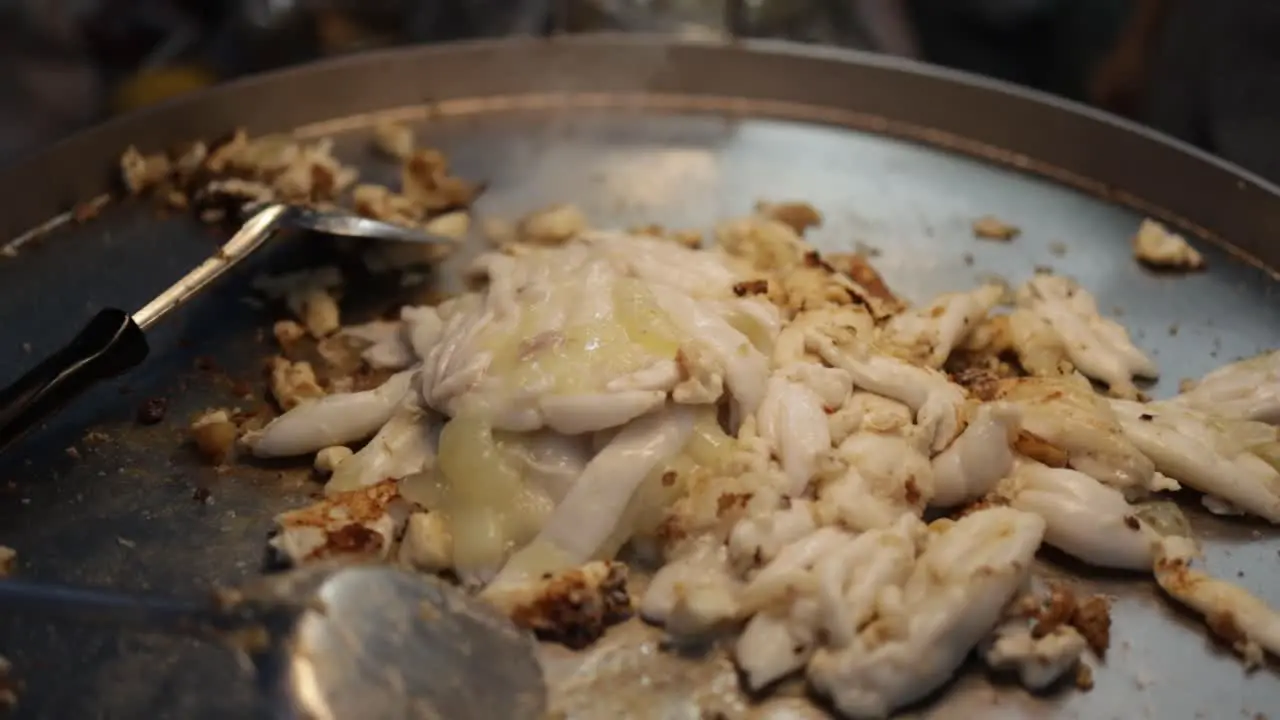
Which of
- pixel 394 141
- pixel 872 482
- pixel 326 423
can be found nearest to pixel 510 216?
pixel 394 141

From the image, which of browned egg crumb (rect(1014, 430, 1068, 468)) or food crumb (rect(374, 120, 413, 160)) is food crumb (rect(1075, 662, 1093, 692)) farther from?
food crumb (rect(374, 120, 413, 160))

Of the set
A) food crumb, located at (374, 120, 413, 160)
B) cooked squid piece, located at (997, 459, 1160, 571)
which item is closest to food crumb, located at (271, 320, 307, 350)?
food crumb, located at (374, 120, 413, 160)

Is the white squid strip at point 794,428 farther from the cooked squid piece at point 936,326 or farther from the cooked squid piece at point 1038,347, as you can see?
the cooked squid piece at point 1038,347

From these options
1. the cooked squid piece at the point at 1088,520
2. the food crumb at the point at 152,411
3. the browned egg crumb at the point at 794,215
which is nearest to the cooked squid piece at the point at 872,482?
the cooked squid piece at the point at 1088,520

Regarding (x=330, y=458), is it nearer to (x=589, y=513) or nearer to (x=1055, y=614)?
(x=589, y=513)

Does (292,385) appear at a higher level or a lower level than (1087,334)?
lower
